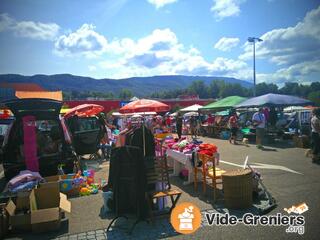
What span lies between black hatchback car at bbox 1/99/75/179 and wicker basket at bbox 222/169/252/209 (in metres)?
4.28

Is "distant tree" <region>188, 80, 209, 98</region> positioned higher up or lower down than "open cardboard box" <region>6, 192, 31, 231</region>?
higher up

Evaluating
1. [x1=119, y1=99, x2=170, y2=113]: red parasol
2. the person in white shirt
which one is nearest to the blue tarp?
the person in white shirt

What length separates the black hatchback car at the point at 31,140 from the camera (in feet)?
22.9

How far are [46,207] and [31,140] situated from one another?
218 centimetres

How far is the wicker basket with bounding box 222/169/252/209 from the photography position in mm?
5619

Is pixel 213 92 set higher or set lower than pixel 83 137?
higher

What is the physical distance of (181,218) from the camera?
532cm

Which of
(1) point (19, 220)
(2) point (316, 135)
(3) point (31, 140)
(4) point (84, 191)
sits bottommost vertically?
(4) point (84, 191)

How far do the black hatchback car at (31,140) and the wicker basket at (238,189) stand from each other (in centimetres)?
428

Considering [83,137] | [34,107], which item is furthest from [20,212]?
[83,137]

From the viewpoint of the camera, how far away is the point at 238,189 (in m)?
5.65

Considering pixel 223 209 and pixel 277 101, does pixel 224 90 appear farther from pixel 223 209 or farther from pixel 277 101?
pixel 223 209

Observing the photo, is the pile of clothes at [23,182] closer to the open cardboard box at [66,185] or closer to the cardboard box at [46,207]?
the cardboard box at [46,207]

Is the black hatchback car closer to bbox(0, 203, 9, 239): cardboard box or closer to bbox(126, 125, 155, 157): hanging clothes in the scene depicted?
bbox(0, 203, 9, 239): cardboard box
